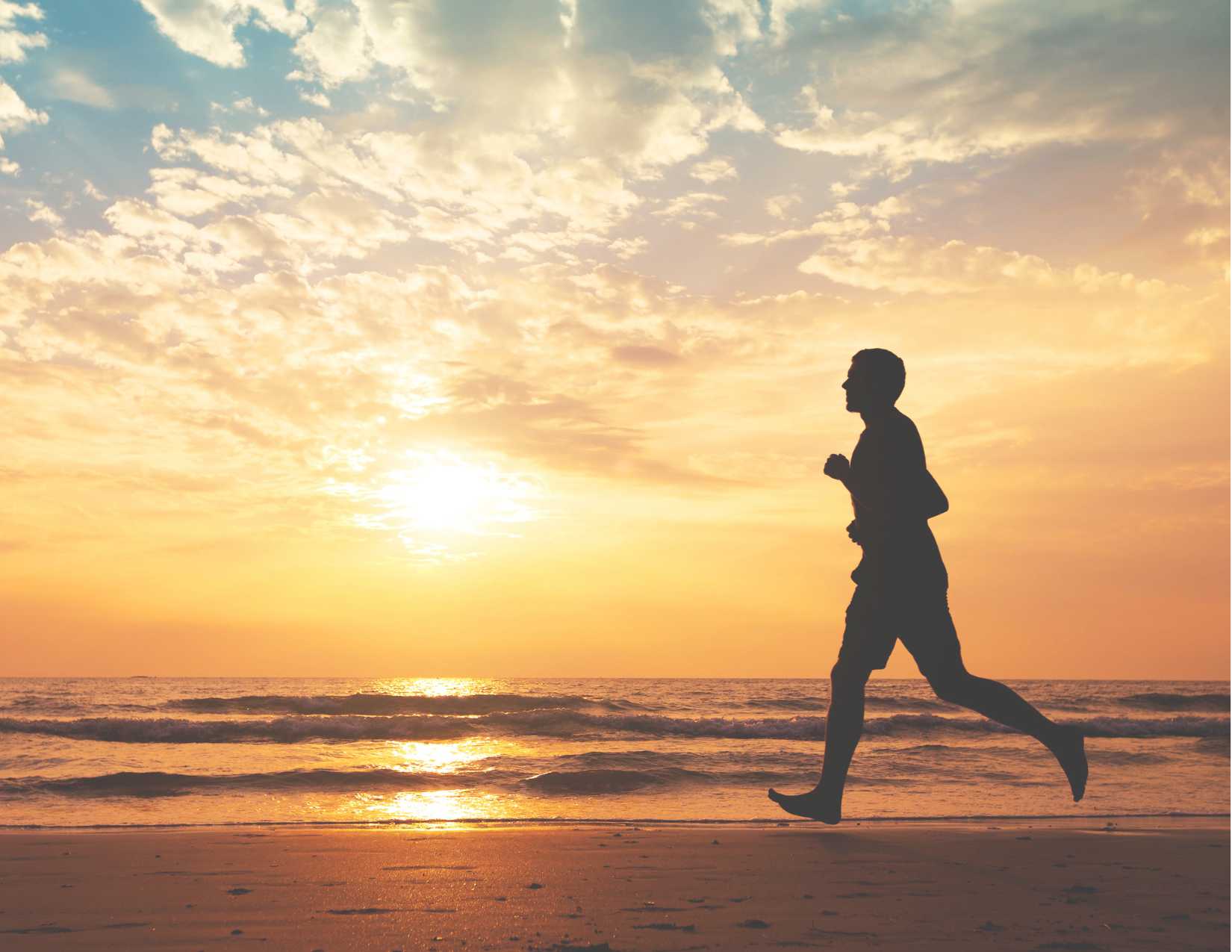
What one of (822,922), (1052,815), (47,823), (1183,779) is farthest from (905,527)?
(1183,779)

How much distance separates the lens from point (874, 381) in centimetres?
508

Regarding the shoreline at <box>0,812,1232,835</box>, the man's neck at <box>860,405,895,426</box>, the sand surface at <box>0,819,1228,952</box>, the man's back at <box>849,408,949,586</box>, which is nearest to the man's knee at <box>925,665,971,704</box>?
the man's back at <box>849,408,949,586</box>

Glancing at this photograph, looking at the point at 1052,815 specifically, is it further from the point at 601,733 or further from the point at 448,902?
the point at 601,733

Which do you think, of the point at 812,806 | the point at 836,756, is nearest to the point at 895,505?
the point at 836,756

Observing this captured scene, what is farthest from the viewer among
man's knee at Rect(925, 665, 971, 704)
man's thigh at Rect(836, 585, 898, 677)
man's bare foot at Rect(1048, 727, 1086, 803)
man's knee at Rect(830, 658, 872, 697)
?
man's bare foot at Rect(1048, 727, 1086, 803)

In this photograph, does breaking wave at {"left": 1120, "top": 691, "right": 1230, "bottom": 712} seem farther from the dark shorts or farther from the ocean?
the dark shorts

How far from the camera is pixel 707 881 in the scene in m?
5.62

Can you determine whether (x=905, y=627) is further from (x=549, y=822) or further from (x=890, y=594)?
(x=549, y=822)

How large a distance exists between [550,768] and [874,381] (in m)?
10.6

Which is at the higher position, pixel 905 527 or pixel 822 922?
pixel 905 527

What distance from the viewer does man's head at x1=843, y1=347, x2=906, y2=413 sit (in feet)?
16.6

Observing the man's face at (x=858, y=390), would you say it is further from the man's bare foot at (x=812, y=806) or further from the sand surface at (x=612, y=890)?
the sand surface at (x=612, y=890)

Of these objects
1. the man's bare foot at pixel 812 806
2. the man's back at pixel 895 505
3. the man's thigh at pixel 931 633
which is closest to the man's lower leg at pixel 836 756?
the man's bare foot at pixel 812 806

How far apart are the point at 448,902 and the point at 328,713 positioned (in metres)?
27.8
